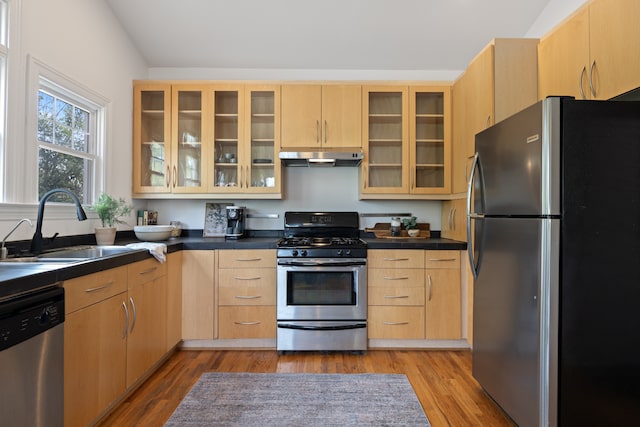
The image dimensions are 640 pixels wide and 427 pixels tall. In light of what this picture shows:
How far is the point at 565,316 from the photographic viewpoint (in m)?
1.55

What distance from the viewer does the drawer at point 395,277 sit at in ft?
9.52

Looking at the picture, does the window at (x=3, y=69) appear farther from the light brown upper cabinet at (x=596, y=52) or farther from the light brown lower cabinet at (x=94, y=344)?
the light brown upper cabinet at (x=596, y=52)

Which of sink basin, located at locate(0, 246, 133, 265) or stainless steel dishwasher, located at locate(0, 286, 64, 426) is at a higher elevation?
sink basin, located at locate(0, 246, 133, 265)

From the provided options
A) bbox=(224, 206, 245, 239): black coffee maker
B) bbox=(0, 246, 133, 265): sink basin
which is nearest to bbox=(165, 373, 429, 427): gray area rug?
bbox=(0, 246, 133, 265): sink basin

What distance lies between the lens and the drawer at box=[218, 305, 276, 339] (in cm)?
287

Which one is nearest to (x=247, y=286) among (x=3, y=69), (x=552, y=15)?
(x=3, y=69)

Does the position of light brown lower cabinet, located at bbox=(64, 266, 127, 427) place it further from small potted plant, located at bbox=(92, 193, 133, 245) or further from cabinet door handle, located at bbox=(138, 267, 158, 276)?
small potted plant, located at bbox=(92, 193, 133, 245)

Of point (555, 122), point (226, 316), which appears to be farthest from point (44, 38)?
point (555, 122)

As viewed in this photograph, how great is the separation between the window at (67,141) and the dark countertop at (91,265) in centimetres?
60

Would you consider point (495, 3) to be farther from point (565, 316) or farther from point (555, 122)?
point (565, 316)

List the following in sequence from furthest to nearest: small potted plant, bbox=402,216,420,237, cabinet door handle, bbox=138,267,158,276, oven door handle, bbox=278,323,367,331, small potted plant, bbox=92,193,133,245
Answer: small potted plant, bbox=402,216,420,237 → oven door handle, bbox=278,323,367,331 → small potted plant, bbox=92,193,133,245 → cabinet door handle, bbox=138,267,158,276

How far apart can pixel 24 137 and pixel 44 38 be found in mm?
647

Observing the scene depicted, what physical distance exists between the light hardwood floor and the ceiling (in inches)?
104

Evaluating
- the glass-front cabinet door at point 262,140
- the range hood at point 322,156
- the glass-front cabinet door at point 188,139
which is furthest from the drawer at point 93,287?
the range hood at point 322,156
